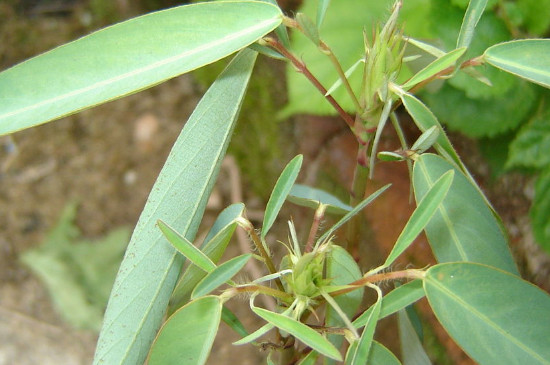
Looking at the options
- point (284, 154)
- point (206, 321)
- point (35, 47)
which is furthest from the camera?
point (35, 47)

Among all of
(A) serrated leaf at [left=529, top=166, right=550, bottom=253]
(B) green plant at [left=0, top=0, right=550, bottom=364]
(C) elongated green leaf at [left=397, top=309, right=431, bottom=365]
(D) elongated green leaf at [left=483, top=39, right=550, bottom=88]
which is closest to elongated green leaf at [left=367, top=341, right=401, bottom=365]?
(B) green plant at [left=0, top=0, right=550, bottom=364]

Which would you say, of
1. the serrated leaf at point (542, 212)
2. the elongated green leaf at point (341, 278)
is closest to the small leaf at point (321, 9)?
the elongated green leaf at point (341, 278)

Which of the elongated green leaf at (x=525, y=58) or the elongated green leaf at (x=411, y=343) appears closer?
the elongated green leaf at (x=525, y=58)

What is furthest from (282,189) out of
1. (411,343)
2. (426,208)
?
(411,343)

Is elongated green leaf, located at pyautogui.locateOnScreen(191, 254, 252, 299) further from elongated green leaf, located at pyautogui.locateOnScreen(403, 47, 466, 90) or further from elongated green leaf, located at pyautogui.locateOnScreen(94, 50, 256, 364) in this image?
elongated green leaf, located at pyautogui.locateOnScreen(403, 47, 466, 90)

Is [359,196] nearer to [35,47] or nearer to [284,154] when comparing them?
[284,154]

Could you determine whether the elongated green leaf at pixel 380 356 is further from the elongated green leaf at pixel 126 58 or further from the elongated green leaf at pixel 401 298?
the elongated green leaf at pixel 126 58

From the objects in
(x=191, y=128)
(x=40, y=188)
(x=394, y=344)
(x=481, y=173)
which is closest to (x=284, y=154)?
(x=481, y=173)
